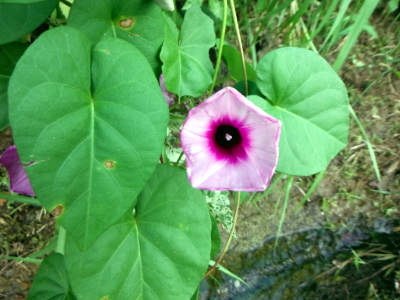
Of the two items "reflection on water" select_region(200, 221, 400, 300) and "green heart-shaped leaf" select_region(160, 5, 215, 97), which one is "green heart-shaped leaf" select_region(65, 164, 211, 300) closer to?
"green heart-shaped leaf" select_region(160, 5, 215, 97)

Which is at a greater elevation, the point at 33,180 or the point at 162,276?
the point at 33,180

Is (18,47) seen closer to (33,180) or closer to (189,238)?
(33,180)

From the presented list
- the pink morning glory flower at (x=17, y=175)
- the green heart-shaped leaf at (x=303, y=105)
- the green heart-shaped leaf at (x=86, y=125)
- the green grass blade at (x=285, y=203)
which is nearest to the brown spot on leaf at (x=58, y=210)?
the green heart-shaped leaf at (x=86, y=125)

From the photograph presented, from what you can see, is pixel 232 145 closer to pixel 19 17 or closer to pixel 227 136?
pixel 227 136

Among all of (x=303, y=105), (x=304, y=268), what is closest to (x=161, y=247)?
(x=303, y=105)

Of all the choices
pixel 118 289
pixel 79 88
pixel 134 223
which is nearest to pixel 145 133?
pixel 79 88
